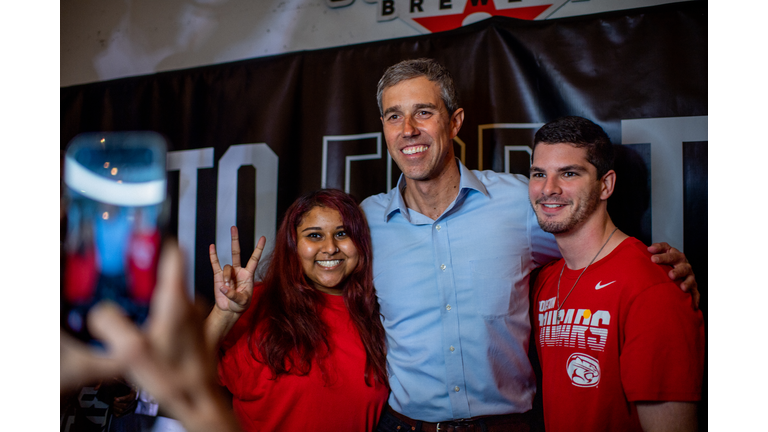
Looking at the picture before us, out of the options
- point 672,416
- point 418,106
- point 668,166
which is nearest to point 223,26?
point 418,106

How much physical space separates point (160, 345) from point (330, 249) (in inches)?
21.0

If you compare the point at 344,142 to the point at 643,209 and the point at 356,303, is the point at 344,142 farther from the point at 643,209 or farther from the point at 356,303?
the point at 643,209

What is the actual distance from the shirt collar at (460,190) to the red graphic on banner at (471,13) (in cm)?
59

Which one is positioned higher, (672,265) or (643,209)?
(643,209)

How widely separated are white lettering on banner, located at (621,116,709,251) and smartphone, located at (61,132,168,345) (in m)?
1.48

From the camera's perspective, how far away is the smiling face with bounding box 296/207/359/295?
1.19 metres

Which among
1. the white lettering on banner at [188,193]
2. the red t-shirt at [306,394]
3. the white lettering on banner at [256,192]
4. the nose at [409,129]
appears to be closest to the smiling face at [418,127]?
the nose at [409,129]

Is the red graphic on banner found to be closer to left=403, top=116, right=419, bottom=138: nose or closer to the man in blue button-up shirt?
the man in blue button-up shirt

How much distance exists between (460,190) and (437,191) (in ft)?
0.20

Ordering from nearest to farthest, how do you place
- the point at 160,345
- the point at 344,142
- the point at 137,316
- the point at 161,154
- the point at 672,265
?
the point at 672,265, the point at 160,345, the point at 137,316, the point at 344,142, the point at 161,154

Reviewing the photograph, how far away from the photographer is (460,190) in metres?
1.13

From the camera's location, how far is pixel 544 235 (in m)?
1.11

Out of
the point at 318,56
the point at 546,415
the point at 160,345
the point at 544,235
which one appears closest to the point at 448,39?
the point at 318,56

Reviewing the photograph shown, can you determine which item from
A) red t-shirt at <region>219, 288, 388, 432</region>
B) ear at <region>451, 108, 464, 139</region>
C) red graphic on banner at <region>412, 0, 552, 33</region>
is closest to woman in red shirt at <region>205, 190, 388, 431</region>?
red t-shirt at <region>219, 288, 388, 432</region>
